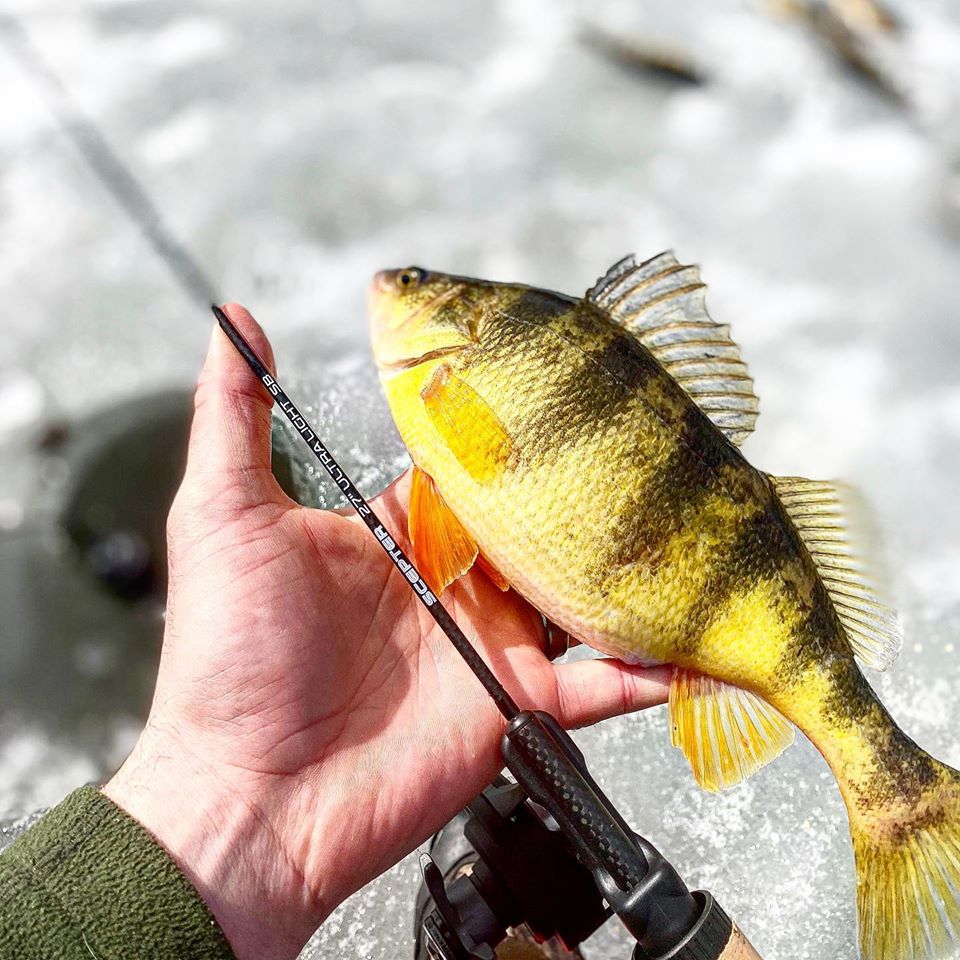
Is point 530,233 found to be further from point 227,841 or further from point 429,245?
point 227,841

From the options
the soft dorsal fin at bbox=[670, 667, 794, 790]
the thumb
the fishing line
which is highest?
the fishing line

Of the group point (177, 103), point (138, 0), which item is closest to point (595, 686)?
point (177, 103)

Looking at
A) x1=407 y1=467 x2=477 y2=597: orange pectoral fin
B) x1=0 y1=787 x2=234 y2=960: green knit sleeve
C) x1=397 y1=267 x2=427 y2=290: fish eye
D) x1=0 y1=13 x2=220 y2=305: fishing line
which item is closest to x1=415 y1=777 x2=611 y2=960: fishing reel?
x1=0 y1=787 x2=234 y2=960: green knit sleeve

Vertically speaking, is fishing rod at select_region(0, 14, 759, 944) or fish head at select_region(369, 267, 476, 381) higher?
fish head at select_region(369, 267, 476, 381)

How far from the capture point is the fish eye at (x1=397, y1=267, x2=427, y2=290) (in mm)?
1975

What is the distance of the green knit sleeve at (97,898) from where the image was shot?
4.70ft

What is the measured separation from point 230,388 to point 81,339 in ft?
6.64

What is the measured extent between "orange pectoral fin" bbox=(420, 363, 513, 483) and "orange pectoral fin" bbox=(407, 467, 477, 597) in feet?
0.43

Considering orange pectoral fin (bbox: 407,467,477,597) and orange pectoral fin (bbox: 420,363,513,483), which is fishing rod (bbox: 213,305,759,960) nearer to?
orange pectoral fin (bbox: 407,467,477,597)

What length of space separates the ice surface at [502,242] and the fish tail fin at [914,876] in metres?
0.54

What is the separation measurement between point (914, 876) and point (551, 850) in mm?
687

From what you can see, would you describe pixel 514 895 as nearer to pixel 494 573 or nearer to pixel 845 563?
pixel 494 573

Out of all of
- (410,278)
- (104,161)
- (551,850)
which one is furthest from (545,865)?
(104,161)

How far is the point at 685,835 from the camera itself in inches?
88.0
